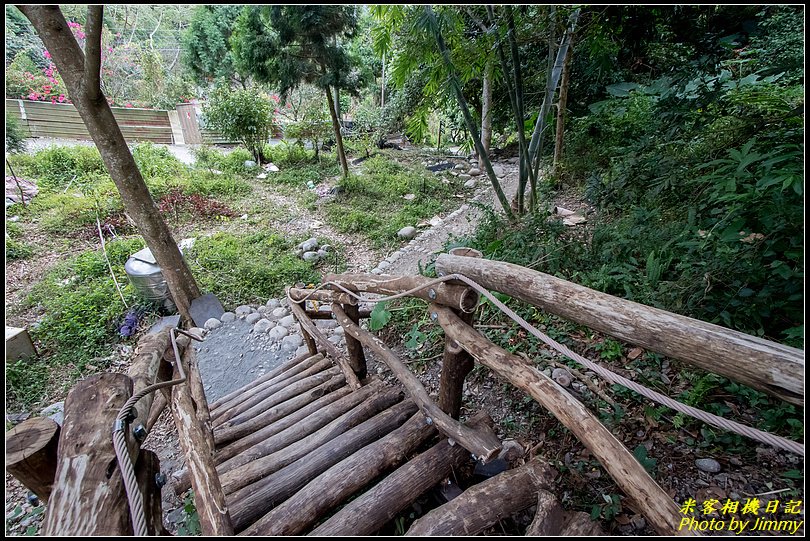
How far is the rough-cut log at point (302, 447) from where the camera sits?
1791 mm

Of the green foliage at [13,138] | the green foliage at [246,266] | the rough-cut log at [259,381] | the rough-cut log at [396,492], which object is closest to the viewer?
the rough-cut log at [396,492]

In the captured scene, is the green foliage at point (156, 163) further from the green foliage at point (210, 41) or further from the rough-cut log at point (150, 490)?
the rough-cut log at point (150, 490)

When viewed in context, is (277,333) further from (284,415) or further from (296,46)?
(296,46)

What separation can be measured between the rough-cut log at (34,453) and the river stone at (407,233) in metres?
5.35

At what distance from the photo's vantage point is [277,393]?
114 inches

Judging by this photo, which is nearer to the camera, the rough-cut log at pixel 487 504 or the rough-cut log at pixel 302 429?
the rough-cut log at pixel 487 504

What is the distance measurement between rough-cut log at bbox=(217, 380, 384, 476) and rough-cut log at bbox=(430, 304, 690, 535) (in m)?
1.12

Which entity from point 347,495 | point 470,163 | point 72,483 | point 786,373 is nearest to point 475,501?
point 347,495

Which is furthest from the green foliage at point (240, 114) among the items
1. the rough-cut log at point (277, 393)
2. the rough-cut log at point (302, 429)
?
the rough-cut log at point (302, 429)

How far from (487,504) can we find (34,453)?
159 cm

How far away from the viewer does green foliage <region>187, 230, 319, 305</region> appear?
17.3ft

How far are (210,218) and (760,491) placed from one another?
8.56 metres

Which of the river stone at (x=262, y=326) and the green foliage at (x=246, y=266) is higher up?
the green foliage at (x=246, y=266)

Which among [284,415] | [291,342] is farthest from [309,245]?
[284,415]
